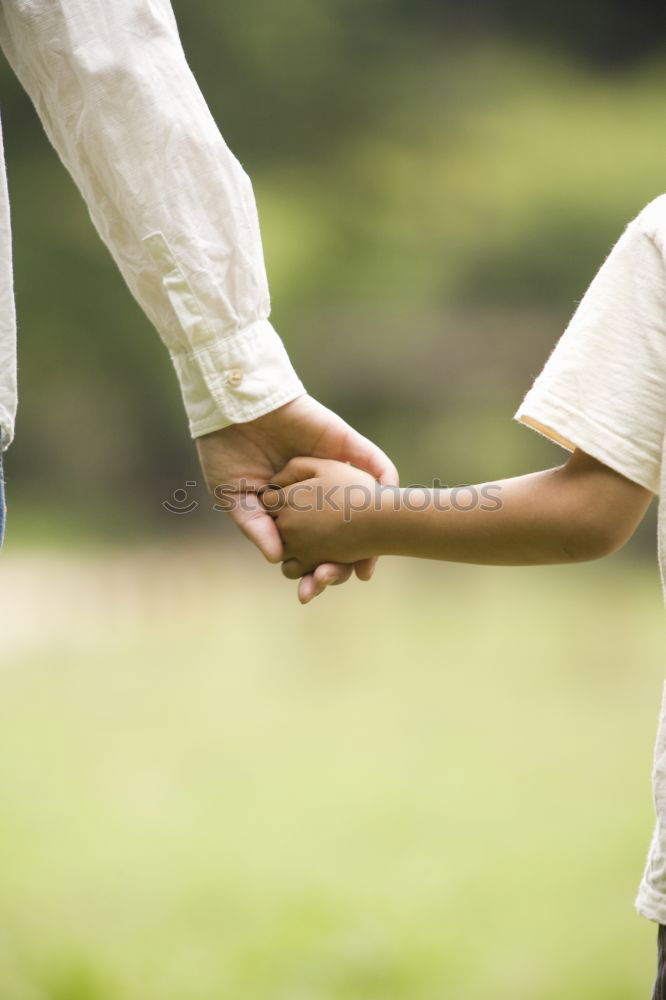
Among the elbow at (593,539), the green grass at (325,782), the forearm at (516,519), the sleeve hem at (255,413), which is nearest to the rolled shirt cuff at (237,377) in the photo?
the sleeve hem at (255,413)

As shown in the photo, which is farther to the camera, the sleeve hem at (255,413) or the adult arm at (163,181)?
the sleeve hem at (255,413)

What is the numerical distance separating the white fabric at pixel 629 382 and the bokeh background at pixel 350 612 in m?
1.12

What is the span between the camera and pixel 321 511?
0.91 meters

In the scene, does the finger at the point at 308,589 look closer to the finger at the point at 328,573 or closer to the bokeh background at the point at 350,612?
the finger at the point at 328,573

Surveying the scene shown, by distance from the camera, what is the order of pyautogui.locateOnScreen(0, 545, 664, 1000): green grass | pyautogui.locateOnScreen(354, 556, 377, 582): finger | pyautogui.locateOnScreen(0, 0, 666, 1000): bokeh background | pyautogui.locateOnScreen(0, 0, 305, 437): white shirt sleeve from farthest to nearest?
pyautogui.locateOnScreen(0, 0, 666, 1000): bokeh background, pyautogui.locateOnScreen(0, 545, 664, 1000): green grass, pyautogui.locateOnScreen(354, 556, 377, 582): finger, pyautogui.locateOnScreen(0, 0, 305, 437): white shirt sleeve

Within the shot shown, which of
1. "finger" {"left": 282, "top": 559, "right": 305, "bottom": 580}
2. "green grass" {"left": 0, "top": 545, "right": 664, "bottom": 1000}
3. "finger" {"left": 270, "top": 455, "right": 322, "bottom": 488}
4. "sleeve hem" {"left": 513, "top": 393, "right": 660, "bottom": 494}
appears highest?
"sleeve hem" {"left": 513, "top": 393, "right": 660, "bottom": 494}

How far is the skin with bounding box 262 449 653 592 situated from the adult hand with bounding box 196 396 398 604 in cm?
1

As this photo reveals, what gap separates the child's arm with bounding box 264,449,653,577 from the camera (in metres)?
0.70

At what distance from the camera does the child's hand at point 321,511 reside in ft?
2.89

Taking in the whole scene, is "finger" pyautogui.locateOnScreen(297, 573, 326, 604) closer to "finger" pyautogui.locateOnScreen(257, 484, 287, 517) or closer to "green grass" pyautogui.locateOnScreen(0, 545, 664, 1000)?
"finger" pyautogui.locateOnScreen(257, 484, 287, 517)

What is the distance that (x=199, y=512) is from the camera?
424 cm

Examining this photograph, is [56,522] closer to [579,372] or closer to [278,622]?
[278,622]

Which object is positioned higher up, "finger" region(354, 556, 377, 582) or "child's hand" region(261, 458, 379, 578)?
"child's hand" region(261, 458, 379, 578)

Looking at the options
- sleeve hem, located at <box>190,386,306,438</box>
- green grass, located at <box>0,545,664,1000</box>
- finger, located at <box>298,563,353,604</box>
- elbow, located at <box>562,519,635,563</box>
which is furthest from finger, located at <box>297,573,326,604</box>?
green grass, located at <box>0,545,664,1000</box>
